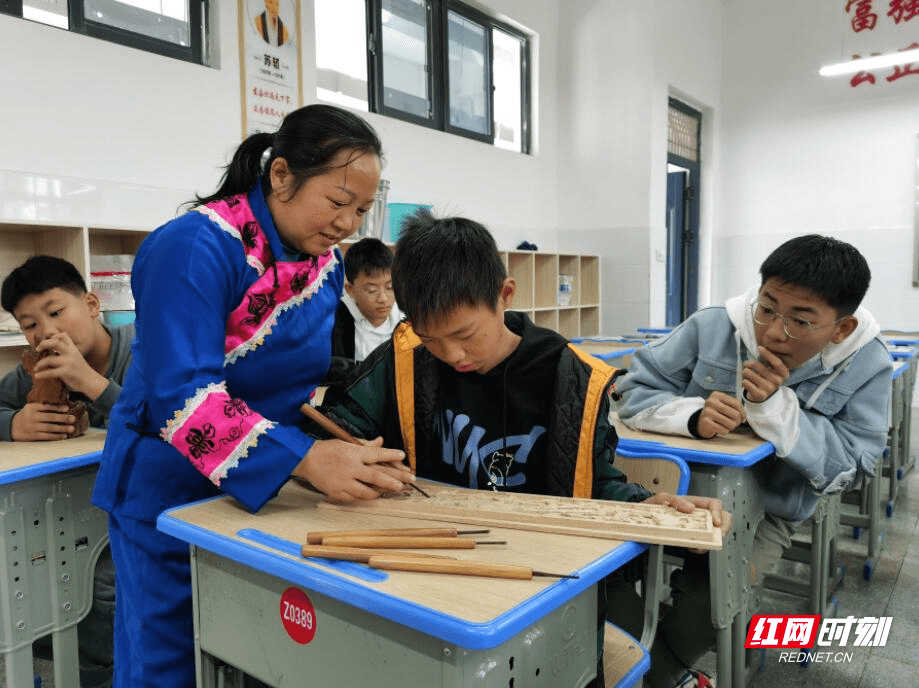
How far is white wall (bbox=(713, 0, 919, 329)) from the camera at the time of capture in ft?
20.1

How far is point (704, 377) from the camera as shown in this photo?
1.74m

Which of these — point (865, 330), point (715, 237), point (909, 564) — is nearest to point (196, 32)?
point (865, 330)

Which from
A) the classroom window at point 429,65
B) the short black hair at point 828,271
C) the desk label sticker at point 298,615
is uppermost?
the classroom window at point 429,65

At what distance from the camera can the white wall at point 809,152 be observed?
241 inches

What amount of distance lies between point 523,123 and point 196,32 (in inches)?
125

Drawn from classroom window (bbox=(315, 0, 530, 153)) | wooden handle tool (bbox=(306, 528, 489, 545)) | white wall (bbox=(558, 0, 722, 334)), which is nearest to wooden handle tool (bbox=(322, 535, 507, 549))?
wooden handle tool (bbox=(306, 528, 489, 545))

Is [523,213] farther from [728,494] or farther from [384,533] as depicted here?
[384,533]

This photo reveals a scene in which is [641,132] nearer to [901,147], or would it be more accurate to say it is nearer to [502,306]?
[901,147]

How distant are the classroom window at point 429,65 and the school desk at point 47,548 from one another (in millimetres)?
3359

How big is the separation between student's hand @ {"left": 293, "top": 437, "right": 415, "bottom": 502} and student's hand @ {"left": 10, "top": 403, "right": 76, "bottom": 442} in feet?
3.25

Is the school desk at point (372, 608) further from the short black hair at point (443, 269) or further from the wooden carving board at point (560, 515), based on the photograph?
the short black hair at point (443, 269)

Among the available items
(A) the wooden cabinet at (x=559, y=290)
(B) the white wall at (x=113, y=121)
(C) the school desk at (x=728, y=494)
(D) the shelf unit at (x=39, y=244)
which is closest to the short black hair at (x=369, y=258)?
(D) the shelf unit at (x=39, y=244)

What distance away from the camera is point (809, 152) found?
653 centimetres

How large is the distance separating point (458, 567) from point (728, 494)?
94 cm
